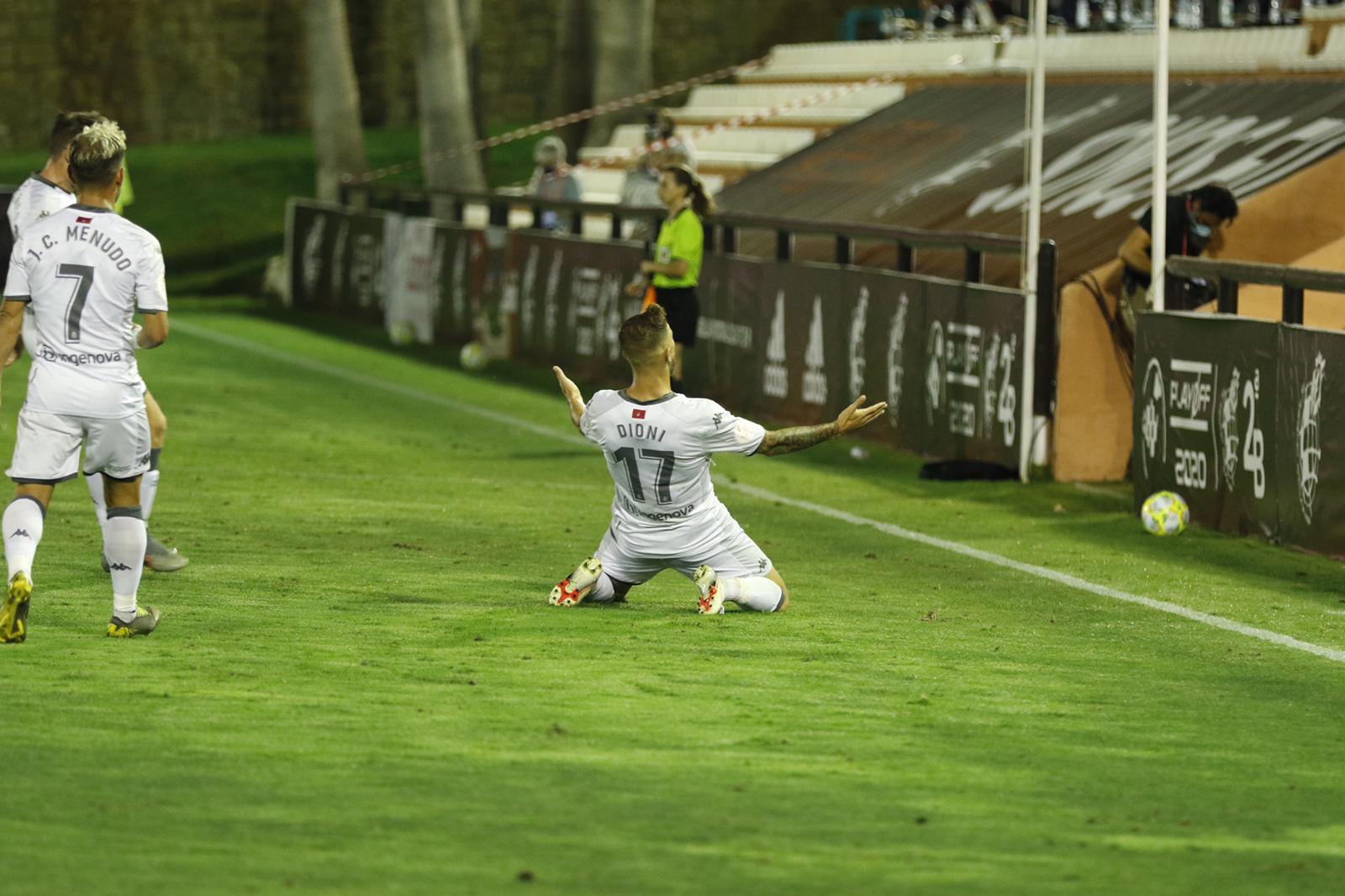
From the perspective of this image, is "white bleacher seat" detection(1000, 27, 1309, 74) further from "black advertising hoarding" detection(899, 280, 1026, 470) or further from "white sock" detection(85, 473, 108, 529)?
"white sock" detection(85, 473, 108, 529)

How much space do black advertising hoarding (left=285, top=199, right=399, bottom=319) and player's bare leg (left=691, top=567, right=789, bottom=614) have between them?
740 inches

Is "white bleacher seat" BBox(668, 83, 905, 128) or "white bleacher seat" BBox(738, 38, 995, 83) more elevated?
"white bleacher seat" BBox(738, 38, 995, 83)

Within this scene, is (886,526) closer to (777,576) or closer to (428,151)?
(777,576)

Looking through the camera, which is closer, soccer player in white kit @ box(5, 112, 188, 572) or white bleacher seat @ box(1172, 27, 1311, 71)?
soccer player in white kit @ box(5, 112, 188, 572)

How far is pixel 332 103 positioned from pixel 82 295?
82.2ft

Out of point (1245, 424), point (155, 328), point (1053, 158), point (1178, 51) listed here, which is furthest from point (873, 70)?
point (155, 328)

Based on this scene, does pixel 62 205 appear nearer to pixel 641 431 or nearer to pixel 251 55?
pixel 641 431

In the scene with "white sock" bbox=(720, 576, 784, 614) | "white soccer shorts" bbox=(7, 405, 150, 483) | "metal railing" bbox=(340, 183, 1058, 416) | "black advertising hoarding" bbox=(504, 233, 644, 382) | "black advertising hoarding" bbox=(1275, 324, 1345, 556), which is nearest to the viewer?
"white soccer shorts" bbox=(7, 405, 150, 483)

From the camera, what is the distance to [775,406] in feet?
61.6

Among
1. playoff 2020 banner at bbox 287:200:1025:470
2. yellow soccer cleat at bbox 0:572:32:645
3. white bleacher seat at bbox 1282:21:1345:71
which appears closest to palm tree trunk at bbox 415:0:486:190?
playoff 2020 banner at bbox 287:200:1025:470

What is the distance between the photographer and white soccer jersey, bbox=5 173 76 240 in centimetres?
1038

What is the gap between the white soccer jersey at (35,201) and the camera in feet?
34.0

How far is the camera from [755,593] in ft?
31.7

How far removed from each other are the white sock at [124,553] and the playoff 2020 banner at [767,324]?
26.2 ft
